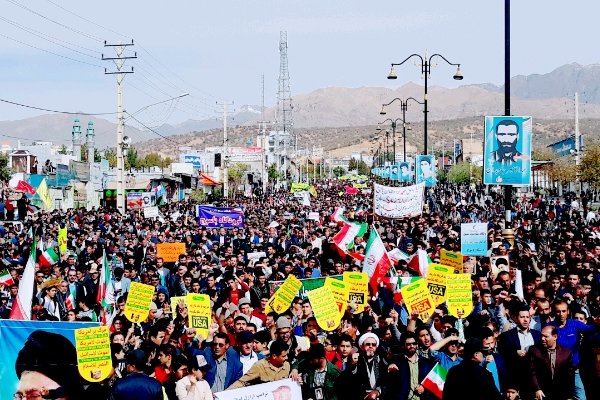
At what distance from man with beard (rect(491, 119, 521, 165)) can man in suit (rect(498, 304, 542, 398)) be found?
8.58 metres

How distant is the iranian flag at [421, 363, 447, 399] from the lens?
26.0 ft

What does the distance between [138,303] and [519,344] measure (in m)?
4.74

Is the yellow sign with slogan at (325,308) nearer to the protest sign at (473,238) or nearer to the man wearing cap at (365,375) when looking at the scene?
the man wearing cap at (365,375)

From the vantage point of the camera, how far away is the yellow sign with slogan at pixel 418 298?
1109 centimetres

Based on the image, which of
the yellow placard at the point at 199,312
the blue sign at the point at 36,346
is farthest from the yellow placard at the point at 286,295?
the blue sign at the point at 36,346

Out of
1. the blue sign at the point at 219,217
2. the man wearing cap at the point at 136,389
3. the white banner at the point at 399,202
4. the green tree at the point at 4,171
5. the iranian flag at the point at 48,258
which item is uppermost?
the green tree at the point at 4,171

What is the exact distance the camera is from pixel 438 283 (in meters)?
12.3

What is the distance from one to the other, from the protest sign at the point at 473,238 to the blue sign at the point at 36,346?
10041mm

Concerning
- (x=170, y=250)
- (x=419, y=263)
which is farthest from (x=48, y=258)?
(x=419, y=263)

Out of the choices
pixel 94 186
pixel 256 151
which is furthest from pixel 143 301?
pixel 256 151

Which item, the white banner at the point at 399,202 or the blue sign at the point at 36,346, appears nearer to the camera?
the blue sign at the point at 36,346

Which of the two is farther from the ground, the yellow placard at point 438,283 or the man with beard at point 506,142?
the man with beard at point 506,142

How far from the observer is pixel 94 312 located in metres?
13.1

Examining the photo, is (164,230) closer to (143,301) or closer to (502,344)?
(143,301)
